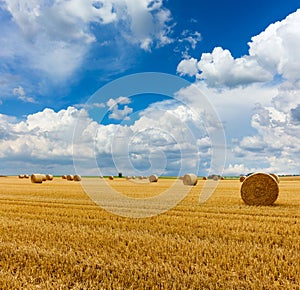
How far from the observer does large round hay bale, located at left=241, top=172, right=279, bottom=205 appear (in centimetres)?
1471

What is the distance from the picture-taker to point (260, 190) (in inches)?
593

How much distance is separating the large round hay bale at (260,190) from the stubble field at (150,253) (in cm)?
521

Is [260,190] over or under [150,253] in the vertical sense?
over

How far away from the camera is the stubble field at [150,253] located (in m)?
4.73

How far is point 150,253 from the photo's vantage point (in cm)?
594

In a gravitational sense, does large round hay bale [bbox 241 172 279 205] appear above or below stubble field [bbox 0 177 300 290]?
above

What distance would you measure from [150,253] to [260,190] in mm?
10414

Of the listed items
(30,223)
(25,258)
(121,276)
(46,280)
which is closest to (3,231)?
(30,223)

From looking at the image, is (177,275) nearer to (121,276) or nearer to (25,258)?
(121,276)

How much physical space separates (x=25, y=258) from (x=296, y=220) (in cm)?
733

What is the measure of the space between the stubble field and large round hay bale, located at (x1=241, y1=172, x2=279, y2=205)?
5.21 meters

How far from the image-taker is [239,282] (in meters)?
4.57

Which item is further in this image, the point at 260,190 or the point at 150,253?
the point at 260,190

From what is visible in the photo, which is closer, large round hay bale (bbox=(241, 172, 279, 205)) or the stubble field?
the stubble field
